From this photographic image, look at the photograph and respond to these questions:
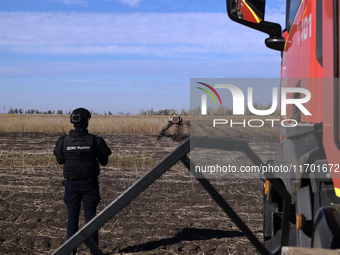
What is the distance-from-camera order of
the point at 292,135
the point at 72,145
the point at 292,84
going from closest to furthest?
the point at 292,135
the point at 292,84
the point at 72,145

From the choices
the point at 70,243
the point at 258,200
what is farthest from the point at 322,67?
the point at 258,200

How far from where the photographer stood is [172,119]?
102ft

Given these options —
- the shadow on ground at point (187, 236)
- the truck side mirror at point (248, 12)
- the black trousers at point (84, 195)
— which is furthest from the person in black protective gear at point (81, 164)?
the truck side mirror at point (248, 12)

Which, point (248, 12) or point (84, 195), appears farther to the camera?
point (84, 195)

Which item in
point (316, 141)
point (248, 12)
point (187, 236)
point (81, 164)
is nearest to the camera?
point (316, 141)

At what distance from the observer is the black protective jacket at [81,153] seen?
3.76 meters

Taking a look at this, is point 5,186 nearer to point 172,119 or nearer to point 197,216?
point 197,216

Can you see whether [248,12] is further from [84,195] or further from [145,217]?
[145,217]

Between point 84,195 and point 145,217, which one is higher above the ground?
point 84,195

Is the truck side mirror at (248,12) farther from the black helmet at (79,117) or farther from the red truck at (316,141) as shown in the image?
the black helmet at (79,117)

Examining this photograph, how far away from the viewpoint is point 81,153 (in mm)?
3811

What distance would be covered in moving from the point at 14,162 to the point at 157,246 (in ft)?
24.9

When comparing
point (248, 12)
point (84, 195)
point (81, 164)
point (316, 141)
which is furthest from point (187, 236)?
point (316, 141)

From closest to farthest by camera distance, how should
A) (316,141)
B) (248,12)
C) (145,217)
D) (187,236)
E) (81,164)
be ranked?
(316,141), (248,12), (81,164), (187,236), (145,217)
